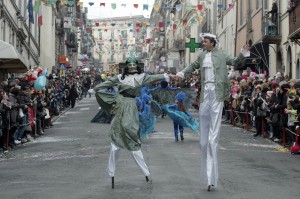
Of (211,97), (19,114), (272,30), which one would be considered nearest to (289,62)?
(272,30)

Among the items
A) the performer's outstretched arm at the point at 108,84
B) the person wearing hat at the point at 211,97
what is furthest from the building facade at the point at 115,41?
the person wearing hat at the point at 211,97

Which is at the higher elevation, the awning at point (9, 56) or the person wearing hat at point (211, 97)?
the awning at point (9, 56)

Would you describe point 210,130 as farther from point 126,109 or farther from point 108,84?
point 108,84

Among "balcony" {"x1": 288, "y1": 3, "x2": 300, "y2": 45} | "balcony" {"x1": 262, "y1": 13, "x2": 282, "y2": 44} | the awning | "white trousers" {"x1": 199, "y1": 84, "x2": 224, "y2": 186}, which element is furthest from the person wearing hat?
"balcony" {"x1": 262, "y1": 13, "x2": 282, "y2": 44}

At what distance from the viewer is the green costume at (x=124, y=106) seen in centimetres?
1020

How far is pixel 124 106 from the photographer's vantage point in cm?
1033

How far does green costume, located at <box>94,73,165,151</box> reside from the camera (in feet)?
33.4

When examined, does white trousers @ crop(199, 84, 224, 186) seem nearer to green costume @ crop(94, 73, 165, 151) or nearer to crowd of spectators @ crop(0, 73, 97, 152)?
green costume @ crop(94, 73, 165, 151)

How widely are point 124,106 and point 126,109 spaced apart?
0.19ft

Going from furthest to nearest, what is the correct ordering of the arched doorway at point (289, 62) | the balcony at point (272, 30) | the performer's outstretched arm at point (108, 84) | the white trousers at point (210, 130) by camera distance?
the balcony at point (272, 30) → the arched doorway at point (289, 62) → the performer's outstretched arm at point (108, 84) → the white trousers at point (210, 130)

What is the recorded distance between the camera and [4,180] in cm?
1110

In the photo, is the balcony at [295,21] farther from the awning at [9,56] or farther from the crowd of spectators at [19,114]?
the awning at [9,56]

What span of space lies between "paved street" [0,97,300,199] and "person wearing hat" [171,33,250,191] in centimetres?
38

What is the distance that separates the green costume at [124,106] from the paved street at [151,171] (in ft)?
2.19
